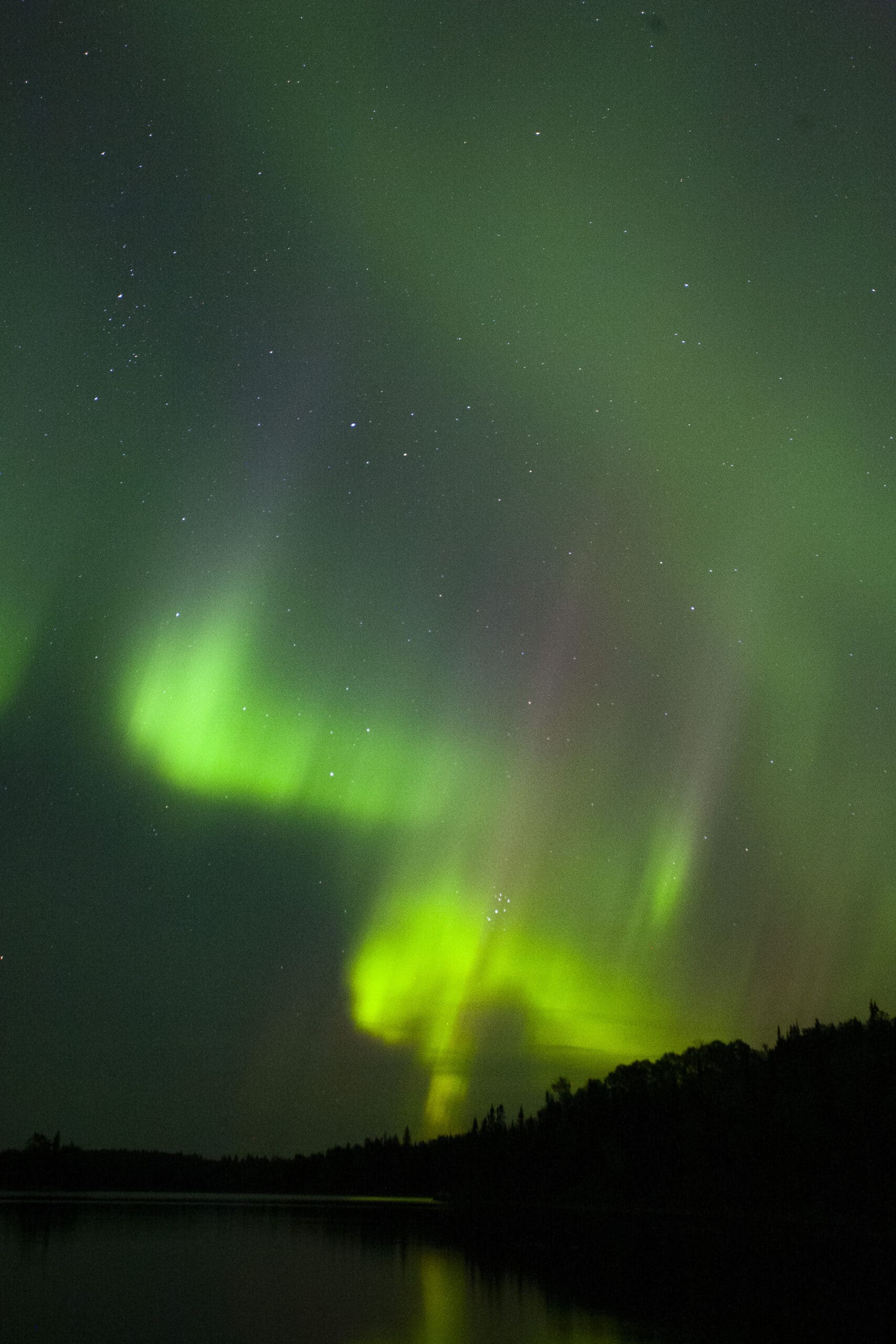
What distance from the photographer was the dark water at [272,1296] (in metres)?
19.1

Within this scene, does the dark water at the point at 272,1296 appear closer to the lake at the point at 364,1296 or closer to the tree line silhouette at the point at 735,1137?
the lake at the point at 364,1296

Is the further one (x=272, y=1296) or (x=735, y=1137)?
(x=735, y=1137)

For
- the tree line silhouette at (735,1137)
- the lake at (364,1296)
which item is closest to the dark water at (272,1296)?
the lake at (364,1296)

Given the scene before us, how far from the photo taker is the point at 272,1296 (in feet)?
85.3

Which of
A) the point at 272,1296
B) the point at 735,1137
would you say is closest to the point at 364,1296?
the point at 272,1296

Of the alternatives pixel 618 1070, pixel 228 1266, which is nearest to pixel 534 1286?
pixel 228 1266

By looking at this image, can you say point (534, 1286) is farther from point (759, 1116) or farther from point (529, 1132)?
point (529, 1132)

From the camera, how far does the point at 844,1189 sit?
67.4m

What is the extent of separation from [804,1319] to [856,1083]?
5820cm

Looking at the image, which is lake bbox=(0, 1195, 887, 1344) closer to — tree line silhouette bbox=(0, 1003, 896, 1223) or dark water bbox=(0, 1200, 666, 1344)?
dark water bbox=(0, 1200, 666, 1344)

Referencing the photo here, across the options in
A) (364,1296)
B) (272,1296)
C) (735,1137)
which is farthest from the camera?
(735,1137)

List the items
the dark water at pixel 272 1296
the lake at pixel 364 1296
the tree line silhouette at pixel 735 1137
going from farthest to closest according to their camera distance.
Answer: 1. the tree line silhouette at pixel 735 1137
2. the dark water at pixel 272 1296
3. the lake at pixel 364 1296

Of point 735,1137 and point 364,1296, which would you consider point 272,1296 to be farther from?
point 735,1137

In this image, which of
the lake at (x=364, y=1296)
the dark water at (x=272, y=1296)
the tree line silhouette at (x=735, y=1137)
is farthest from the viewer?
the tree line silhouette at (x=735, y=1137)
